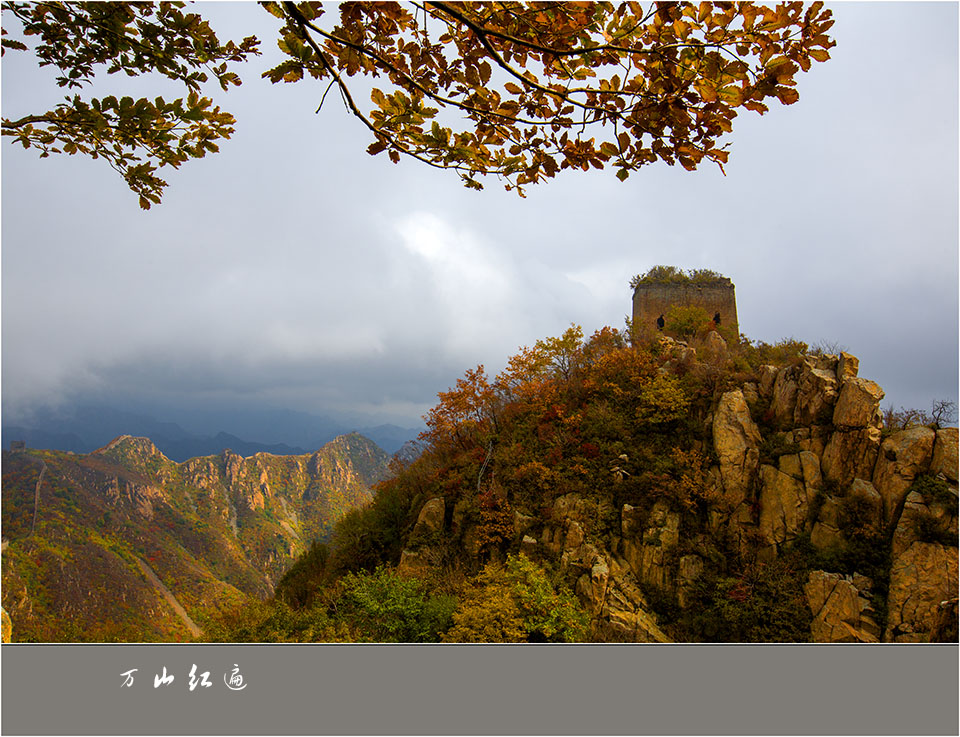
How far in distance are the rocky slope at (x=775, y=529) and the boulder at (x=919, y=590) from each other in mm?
16

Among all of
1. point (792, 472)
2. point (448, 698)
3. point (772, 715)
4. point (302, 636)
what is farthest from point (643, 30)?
point (792, 472)

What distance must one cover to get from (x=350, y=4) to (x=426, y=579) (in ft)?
27.0

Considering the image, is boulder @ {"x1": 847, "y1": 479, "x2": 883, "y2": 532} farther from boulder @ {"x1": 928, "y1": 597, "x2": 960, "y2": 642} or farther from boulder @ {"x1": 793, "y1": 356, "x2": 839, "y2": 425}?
boulder @ {"x1": 793, "y1": 356, "x2": 839, "y2": 425}

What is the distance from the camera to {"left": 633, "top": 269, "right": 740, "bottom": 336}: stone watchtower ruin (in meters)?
19.4

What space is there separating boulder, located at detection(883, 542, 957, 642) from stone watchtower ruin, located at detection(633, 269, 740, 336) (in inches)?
520

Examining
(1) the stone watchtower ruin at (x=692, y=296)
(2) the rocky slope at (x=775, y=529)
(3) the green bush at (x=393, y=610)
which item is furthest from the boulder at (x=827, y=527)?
(1) the stone watchtower ruin at (x=692, y=296)

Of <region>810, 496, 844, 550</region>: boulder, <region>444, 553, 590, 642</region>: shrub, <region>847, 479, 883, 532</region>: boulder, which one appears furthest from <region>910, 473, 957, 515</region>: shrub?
<region>444, 553, 590, 642</region>: shrub

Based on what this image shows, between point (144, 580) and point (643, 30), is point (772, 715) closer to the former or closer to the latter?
point (643, 30)

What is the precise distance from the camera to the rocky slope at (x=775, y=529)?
673 cm

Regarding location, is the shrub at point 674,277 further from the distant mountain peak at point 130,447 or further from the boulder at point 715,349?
the distant mountain peak at point 130,447

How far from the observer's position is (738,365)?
10852mm

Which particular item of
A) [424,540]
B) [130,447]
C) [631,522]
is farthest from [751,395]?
[130,447]

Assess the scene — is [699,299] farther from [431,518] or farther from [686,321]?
[431,518]

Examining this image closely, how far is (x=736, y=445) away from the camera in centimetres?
891
